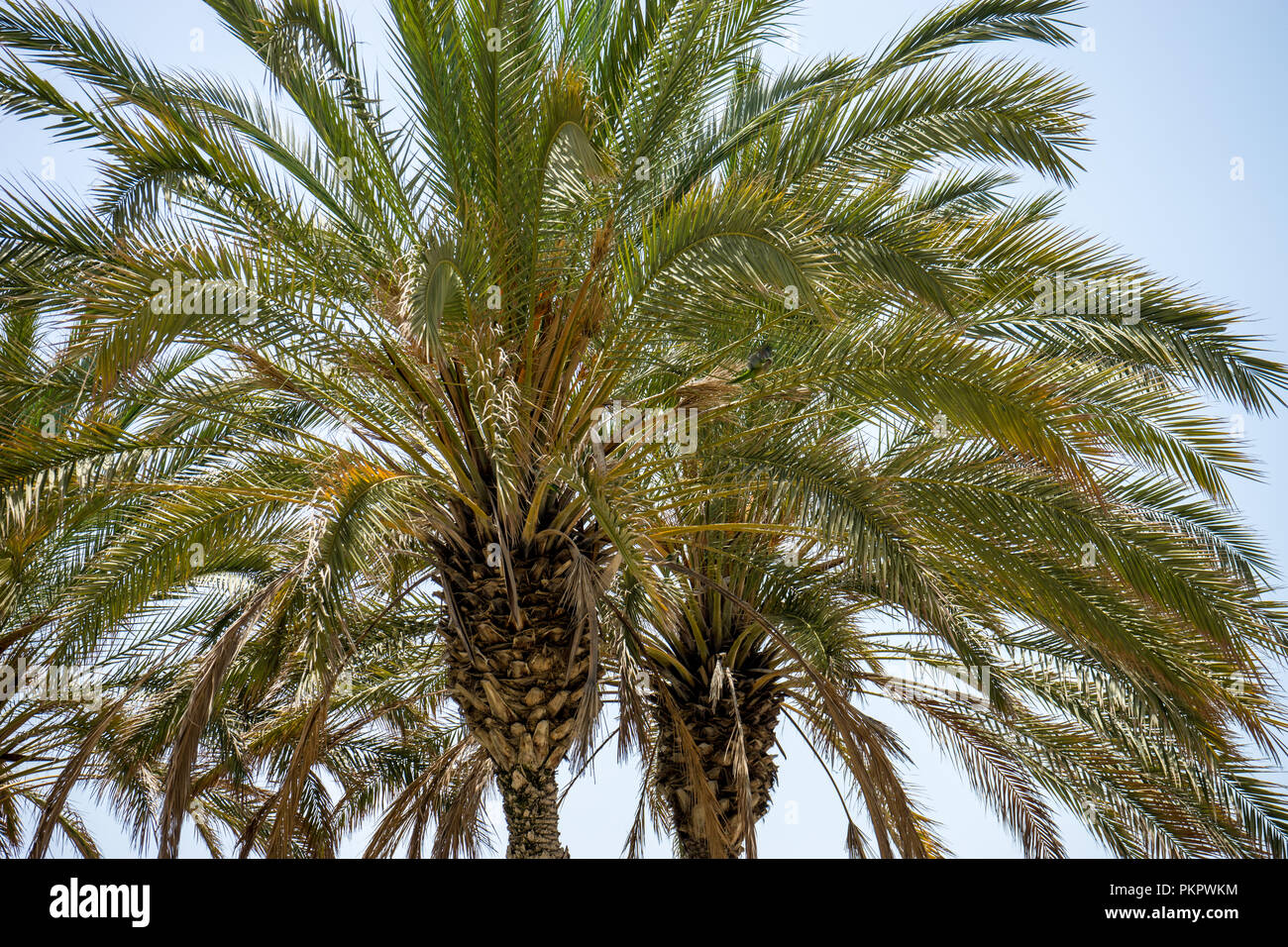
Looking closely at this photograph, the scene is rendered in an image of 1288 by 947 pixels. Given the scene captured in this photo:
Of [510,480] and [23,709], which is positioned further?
[23,709]

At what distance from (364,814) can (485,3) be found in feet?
28.8

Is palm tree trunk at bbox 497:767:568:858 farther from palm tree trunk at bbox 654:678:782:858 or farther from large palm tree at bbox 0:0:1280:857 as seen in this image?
palm tree trunk at bbox 654:678:782:858

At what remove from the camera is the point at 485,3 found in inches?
239

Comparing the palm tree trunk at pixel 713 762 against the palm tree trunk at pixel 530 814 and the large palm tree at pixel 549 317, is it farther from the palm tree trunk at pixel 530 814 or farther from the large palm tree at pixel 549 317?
the palm tree trunk at pixel 530 814

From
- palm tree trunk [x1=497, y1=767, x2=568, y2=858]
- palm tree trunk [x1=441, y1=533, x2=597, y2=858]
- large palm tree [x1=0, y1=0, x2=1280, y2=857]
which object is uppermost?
large palm tree [x1=0, y1=0, x2=1280, y2=857]

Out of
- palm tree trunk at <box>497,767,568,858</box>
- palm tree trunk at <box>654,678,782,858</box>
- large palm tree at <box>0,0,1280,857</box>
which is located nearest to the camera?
large palm tree at <box>0,0,1280,857</box>

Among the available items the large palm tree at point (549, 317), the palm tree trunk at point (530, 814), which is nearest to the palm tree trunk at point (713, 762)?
the large palm tree at point (549, 317)

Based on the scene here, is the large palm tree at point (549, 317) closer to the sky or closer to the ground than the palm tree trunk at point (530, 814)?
closer to the sky

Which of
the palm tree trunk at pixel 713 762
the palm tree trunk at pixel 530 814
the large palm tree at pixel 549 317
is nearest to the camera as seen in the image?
the large palm tree at pixel 549 317

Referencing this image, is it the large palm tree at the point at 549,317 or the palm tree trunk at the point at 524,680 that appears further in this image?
the palm tree trunk at the point at 524,680

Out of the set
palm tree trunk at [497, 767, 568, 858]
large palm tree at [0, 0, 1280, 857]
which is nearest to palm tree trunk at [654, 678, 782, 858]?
large palm tree at [0, 0, 1280, 857]

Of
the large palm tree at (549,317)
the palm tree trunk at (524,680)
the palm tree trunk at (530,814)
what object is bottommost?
the palm tree trunk at (530,814)
